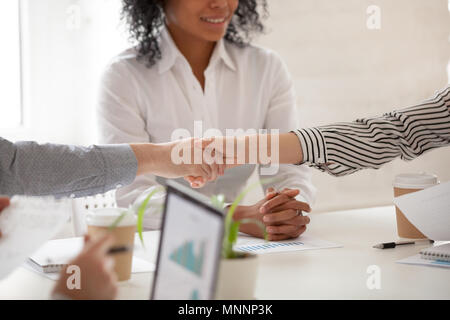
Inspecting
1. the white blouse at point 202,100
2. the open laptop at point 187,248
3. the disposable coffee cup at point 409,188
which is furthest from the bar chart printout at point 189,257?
the white blouse at point 202,100

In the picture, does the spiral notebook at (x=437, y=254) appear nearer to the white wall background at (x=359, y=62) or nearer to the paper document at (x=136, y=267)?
the paper document at (x=136, y=267)

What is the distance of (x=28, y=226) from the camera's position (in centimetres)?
91

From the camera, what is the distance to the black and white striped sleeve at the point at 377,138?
150 cm

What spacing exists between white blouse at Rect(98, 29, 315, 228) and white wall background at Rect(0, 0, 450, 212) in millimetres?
477

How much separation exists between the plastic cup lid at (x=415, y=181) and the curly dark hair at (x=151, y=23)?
1.03 meters

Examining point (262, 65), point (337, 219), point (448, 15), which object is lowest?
point (337, 219)

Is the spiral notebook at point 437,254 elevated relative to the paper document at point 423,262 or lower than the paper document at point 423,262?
elevated

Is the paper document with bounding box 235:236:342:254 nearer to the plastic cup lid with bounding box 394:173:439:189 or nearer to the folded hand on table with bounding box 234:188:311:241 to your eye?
the folded hand on table with bounding box 234:188:311:241

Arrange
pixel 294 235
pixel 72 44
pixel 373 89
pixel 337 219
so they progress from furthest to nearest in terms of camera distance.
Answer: pixel 373 89
pixel 72 44
pixel 337 219
pixel 294 235

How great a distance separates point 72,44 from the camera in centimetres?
285

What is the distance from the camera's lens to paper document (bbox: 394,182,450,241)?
1.27 metres
